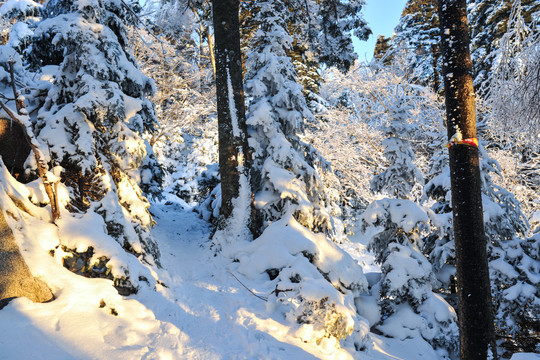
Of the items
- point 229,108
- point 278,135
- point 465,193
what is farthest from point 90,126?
point 465,193

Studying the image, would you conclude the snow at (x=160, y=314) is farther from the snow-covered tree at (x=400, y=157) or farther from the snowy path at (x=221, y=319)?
the snow-covered tree at (x=400, y=157)

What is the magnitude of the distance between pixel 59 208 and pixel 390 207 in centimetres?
629

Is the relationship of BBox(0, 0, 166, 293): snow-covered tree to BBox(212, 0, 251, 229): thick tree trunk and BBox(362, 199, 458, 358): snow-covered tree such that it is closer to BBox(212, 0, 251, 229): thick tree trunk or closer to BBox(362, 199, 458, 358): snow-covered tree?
BBox(212, 0, 251, 229): thick tree trunk

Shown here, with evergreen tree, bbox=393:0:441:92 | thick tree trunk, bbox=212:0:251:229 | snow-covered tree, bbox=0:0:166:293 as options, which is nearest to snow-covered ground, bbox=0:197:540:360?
snow-covered tree, bbox=0:0:166:293

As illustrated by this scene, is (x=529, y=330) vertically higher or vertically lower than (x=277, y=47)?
lower

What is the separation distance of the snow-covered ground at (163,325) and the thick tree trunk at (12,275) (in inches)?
4.3

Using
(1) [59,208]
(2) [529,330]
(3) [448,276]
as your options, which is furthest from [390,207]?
(1) [59,208]

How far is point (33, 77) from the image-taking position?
632cm

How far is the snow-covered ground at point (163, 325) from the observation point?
2928 mm

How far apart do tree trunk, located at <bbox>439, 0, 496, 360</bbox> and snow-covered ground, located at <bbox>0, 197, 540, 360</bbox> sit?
53 centimetres

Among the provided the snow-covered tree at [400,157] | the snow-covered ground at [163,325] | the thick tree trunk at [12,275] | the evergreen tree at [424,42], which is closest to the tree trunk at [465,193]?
the snow-covered ground at [163,325]

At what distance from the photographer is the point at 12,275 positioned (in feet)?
10.3

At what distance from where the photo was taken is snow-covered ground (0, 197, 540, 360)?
2928 mm

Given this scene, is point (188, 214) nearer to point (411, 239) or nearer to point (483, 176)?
point (411, 239)
